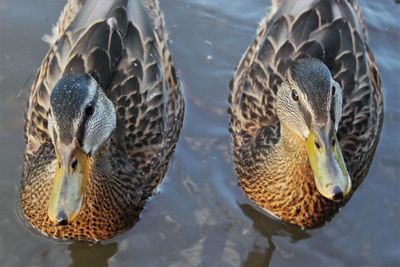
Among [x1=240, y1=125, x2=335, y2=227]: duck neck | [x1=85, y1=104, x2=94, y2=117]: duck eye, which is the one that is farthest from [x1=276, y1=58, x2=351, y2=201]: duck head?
[x1=85, y1=104, x2=94, y2=117]: duck eye

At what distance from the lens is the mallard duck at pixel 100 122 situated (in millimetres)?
4930

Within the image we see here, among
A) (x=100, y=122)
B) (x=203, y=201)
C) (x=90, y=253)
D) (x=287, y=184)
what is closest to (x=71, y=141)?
(x=100, y=122)

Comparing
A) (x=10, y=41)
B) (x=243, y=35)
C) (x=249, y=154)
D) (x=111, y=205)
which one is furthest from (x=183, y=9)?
(x=111, y=205)

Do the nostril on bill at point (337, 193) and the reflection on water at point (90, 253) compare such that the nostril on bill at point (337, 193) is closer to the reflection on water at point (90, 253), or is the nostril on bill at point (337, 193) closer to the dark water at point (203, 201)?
the dark water at point (203, 201)

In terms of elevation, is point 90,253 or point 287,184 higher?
point 287,184

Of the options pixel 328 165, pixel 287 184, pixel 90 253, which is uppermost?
pixel 328 165

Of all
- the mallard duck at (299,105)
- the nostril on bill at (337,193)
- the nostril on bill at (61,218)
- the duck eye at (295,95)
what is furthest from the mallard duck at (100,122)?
the nostril on bill at (337,193)

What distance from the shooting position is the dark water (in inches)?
229

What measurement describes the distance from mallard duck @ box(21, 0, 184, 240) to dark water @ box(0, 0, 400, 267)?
0.18 m

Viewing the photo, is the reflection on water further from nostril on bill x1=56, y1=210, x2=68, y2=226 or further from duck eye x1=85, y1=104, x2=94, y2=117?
duck eye x1=85, y1=104, x2=94, y2=117

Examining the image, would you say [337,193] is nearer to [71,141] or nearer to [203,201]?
[203,201]

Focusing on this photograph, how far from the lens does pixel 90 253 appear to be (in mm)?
5777

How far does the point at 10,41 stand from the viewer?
7336mm

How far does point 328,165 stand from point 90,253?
6.11 ft
